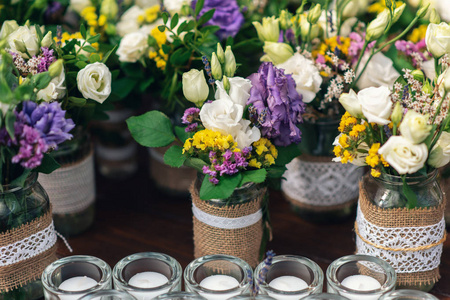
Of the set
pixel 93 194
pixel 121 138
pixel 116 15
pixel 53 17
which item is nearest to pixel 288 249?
pixel 93 194

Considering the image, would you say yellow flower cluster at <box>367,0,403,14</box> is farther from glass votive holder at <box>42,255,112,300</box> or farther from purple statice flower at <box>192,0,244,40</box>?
glass votive holder at <box>42,255,112,300</box>

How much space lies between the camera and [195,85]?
930 mm

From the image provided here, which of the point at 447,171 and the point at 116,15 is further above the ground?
the point at 116,15

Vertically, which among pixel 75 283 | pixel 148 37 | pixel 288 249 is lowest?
pixel 288 249

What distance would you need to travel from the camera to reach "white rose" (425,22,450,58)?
89cm

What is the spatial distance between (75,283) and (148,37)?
507mm

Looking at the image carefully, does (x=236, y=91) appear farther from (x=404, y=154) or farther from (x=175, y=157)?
(x=404, y=154)

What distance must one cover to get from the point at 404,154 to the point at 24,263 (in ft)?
2.05

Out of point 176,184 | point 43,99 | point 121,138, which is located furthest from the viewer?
point 121,138

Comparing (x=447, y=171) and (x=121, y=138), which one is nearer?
Answer: (x=447, y=171)

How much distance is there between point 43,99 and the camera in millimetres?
890

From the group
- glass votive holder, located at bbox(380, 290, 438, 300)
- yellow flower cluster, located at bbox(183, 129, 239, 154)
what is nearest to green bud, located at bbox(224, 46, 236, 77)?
yellow flower cluster, located at bbox(183, 129, 239, 154)

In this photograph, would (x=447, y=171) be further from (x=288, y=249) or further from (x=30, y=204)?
(x=30, y=204)

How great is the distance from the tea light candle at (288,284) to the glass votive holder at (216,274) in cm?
5
